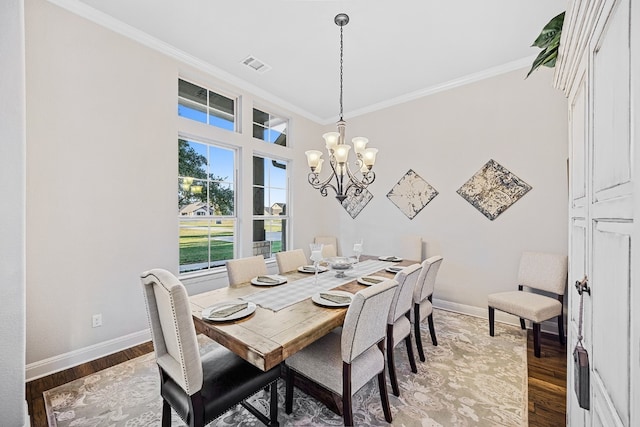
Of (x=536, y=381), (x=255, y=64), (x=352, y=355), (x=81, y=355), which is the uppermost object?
(x=255, y=64)

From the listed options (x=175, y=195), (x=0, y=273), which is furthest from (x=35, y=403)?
(x=175, y=195)

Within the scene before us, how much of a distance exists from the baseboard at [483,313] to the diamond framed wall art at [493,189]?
1.19 m

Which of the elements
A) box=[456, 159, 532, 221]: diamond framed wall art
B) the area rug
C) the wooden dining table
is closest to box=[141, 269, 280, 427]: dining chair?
the wooden dining table

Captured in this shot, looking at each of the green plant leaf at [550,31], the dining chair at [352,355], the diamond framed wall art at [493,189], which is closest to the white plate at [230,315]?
the dining chair at [352,355]

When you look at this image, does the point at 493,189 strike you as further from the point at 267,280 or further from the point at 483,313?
the point at 267,280

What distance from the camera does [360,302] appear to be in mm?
1436

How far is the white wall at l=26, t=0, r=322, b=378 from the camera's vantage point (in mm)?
2189

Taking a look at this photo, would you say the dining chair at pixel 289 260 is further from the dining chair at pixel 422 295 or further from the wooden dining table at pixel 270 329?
the dining chair at pixel 422 295

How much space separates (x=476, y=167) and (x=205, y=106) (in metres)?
3.61

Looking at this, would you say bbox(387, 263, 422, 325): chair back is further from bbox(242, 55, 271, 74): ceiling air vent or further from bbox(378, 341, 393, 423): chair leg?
bbox(242, 55, 271, 74): ceiling air vent

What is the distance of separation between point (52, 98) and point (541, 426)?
4.35 m

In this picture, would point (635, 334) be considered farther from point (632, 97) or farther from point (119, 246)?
point (119, 246)

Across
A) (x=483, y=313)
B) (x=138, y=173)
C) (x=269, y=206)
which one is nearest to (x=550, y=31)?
(x=483, y=313)

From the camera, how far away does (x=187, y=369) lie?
48.3 inches
